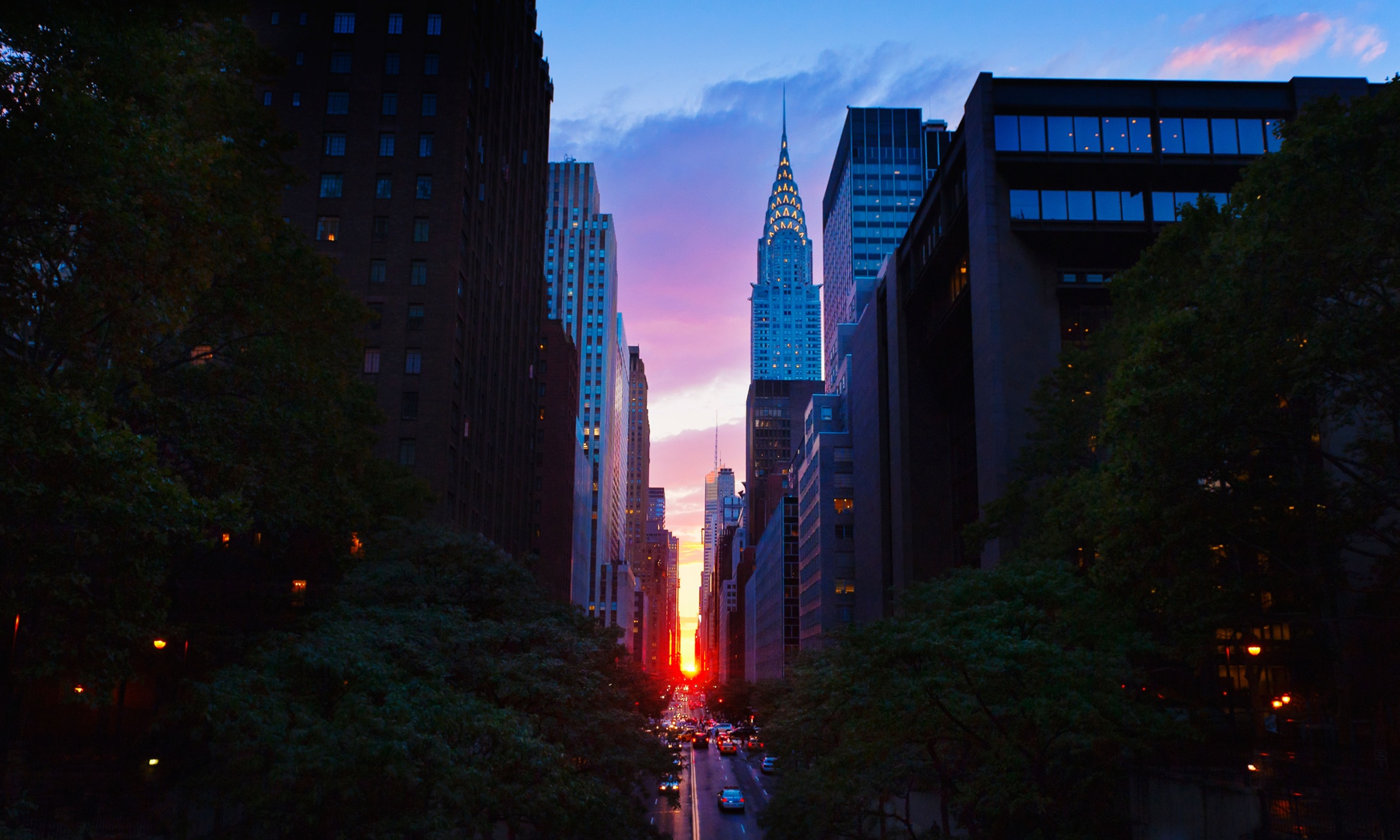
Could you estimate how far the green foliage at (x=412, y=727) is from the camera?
19734mm

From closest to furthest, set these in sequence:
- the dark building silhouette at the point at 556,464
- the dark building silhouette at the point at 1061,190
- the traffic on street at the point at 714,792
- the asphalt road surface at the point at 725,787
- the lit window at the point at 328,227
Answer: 1. the traffic on street at the point at 714,792
2. the dark building silhouette at the point at 1061,190
3. the asphalt road surface at the point at 725,787
4. the lit window at the point at 328,227
5. the dark building silhouette at the point at 556,464

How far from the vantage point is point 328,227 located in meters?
66.2

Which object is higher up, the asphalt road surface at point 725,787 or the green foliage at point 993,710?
the green foliage at point 993,710

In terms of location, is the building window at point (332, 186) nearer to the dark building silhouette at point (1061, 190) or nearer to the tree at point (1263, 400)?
the dark building silhouette at point (1061, 190)

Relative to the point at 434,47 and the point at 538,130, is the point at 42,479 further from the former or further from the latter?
the point at 538,130

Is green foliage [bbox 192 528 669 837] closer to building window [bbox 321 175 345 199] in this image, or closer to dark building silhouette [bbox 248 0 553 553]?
dark building silhouette [bbox 248 0 553 553]

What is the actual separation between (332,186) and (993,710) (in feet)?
188

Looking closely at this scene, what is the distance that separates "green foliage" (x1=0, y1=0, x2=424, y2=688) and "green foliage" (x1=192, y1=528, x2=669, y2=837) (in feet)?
10.5

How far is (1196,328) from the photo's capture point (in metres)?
24.8

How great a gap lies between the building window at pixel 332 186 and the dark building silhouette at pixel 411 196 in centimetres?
9

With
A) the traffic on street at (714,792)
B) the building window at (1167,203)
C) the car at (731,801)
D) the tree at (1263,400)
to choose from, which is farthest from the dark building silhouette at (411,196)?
the tree at (1263,400)

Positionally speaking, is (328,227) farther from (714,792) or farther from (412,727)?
(412,727)

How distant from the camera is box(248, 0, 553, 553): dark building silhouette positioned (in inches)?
2527

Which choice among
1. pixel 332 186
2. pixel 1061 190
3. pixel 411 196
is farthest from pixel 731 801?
pixel 332 186
